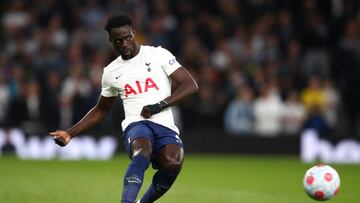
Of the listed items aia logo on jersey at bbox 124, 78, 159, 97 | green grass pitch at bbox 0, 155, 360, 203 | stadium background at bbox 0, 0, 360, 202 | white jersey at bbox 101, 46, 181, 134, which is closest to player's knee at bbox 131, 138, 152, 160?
white jersey at bbox 101, 46, 181, 134

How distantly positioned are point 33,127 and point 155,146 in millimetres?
10895

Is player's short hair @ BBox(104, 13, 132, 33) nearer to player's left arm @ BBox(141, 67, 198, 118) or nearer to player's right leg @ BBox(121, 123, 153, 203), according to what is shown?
player's left arm @ BBox(141, 67, 198, 118)

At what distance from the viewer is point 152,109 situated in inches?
303

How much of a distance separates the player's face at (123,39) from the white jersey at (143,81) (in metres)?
0.18

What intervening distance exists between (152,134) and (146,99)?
14.9 inches

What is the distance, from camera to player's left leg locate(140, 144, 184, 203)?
7613 mm

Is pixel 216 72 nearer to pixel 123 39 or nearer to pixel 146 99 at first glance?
pixel 146 99

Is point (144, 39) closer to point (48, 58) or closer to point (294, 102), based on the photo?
point (48, 58)

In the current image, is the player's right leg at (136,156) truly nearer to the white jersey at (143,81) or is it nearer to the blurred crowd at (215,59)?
the white jersey at (143,81)

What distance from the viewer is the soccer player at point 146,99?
766 centimetres

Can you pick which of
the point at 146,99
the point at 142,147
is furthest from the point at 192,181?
the point at 142,147

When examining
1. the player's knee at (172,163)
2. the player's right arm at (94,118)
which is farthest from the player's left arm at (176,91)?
the player's right arm at (94,118)

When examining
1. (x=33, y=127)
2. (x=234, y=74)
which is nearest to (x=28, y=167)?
(x=33, y=127)

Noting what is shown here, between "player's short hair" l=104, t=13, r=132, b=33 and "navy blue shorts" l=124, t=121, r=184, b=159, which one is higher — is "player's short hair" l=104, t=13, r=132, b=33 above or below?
above
